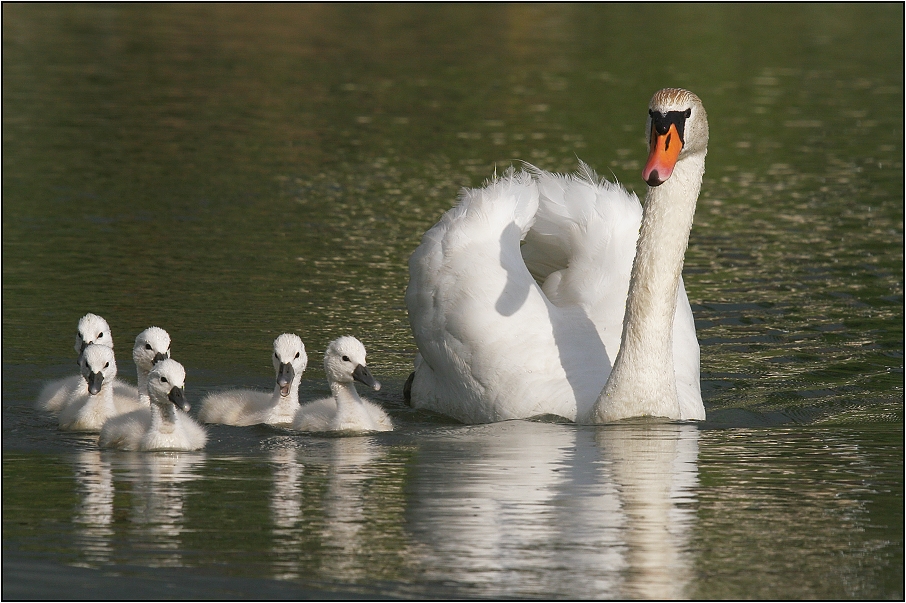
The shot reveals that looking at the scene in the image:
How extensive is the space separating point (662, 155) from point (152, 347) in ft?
10.8

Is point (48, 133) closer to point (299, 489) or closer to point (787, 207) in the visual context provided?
point (787, 207)

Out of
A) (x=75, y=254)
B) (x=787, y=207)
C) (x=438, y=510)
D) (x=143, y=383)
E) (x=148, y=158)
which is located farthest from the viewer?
(x=148, y=158)

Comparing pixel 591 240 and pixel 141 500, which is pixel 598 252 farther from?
pixel 141 500

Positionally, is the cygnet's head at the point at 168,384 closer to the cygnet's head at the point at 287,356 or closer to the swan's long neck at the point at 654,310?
the cygnet's head at the point at 287,356

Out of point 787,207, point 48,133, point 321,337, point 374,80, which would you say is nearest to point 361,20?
point 374,80

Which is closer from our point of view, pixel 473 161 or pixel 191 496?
pixel 191 496

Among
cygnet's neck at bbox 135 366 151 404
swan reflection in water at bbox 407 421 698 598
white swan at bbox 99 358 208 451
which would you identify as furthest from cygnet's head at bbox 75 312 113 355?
swan reflection in water at bbox 407 421 698 598

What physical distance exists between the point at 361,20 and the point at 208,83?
12.1m

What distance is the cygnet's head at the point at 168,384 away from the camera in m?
8.18

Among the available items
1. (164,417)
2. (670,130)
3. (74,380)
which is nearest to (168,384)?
(164,417)

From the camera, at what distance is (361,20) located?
36969 millimetres

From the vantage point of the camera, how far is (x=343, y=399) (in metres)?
8.82

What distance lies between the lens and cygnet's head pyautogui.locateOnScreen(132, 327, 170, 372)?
9094 mm

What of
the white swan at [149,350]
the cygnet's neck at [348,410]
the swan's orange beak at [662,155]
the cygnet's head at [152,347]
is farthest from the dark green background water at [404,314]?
the swan's orange beak at [662,155]
